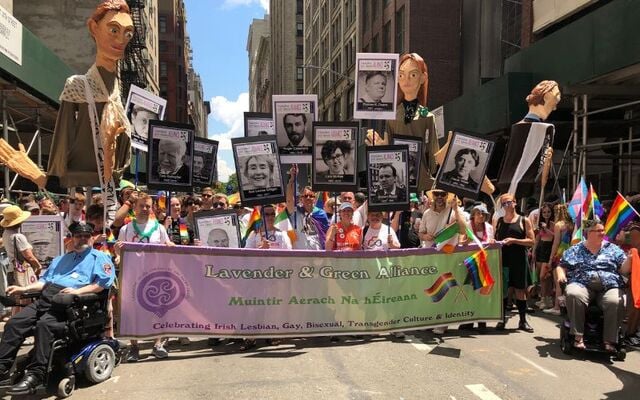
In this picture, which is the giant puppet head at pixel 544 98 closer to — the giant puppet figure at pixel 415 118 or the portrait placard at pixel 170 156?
the giant puppet figure at pixel 415 118

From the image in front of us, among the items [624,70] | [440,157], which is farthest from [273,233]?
[624,70]

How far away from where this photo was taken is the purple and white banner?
571cm

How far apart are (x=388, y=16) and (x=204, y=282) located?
101 ft

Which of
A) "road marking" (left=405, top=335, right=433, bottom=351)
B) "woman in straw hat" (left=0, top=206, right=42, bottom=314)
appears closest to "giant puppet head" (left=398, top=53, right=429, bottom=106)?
"road marking" (left=405, top=335, right=433, bottom=351)

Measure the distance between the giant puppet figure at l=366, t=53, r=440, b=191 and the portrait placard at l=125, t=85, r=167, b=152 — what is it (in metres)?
3.50

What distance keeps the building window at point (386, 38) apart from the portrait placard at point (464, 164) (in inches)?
1112

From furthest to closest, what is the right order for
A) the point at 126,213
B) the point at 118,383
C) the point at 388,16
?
the point at 388,16 < the point at 126,213 < the point at 118,383

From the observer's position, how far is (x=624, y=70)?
10.0 metres

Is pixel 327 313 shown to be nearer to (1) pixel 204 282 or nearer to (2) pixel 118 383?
(1) pixel 204 282

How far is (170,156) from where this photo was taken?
627 centimetres

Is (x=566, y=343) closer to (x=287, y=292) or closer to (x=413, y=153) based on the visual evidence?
(x=413, y=153)

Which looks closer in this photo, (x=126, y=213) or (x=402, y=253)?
(x=402, y=253)

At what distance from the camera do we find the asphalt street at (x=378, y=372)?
4.67 m

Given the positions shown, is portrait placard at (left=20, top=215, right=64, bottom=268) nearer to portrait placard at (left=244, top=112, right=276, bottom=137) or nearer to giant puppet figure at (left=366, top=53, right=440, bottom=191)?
portrait placard at (left=244, top=112, right=276, bottom=137)
